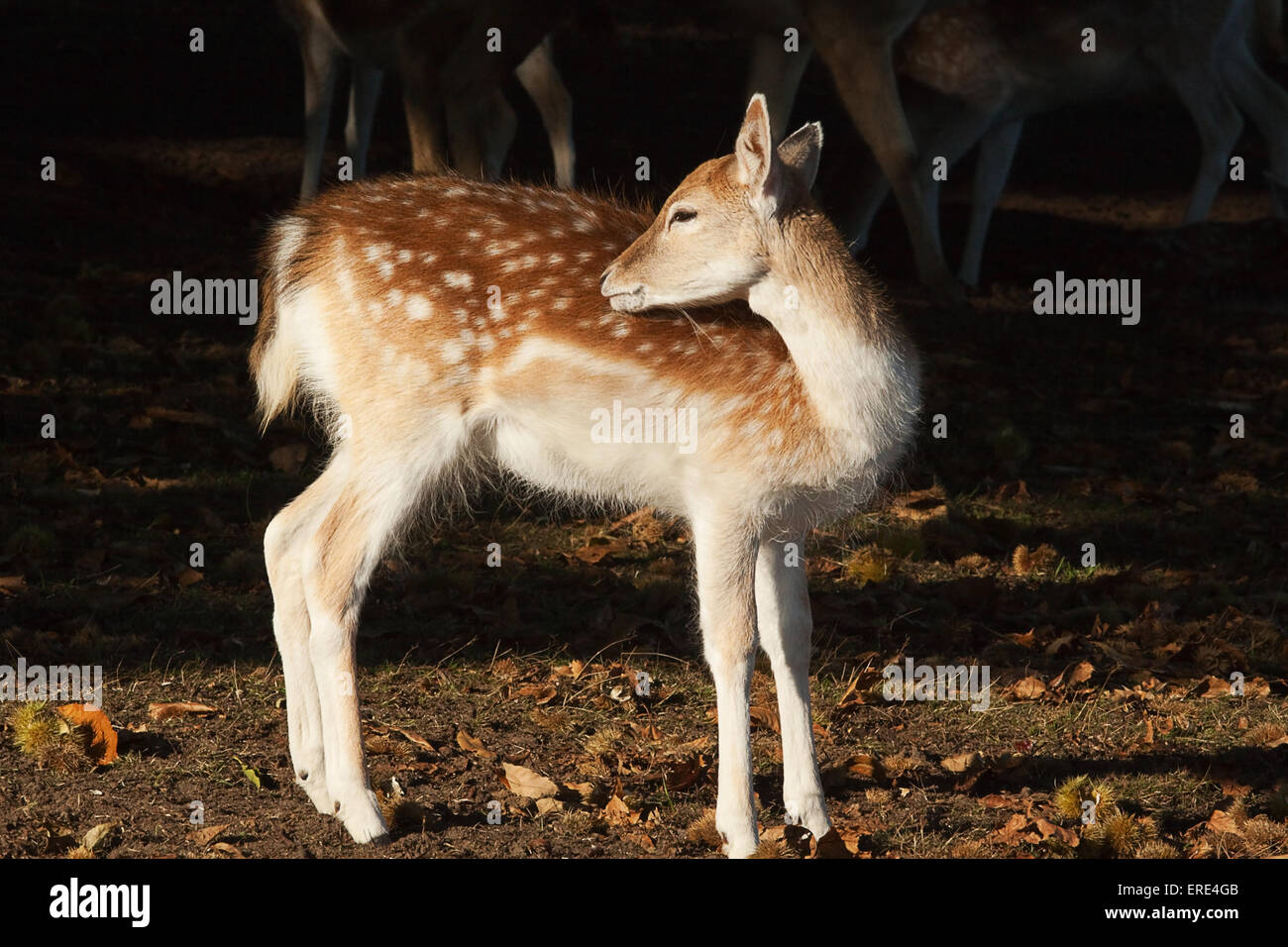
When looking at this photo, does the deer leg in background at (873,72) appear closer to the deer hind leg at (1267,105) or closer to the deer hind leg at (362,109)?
the deer hind leg at (362,109)

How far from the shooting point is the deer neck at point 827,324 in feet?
14.2

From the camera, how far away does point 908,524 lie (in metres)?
7.18

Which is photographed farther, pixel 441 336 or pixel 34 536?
pixel 34 536

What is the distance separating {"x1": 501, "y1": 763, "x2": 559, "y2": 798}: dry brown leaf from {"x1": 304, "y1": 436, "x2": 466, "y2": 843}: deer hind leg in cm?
47

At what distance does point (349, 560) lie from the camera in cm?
449

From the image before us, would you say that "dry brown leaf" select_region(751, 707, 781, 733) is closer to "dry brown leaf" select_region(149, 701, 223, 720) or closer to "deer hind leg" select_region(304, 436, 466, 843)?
"deer hind leg" select_region(304, 436, 466, 843)

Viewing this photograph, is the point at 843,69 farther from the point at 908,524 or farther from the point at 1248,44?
the point at 1248,44

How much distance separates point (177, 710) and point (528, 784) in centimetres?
122

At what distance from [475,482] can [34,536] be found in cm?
217

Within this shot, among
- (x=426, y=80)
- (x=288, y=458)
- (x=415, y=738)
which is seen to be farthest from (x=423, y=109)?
(x=415, y=738)

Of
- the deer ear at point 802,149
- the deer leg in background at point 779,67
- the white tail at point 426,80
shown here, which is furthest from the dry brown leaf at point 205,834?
the deer leg in background at point 779,67

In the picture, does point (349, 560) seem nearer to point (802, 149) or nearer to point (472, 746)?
point (472, 746)

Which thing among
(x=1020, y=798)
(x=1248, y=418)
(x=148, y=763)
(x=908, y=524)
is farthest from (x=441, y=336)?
(x=1248, y=418)

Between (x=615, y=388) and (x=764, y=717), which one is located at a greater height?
(x=615, y=388)
